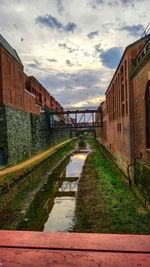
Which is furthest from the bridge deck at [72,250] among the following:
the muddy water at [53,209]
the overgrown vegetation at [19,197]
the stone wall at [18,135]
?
the stone wall at [18,135]

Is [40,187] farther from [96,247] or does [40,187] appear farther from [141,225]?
[96,247]

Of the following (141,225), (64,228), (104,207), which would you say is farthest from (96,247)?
(104,207)

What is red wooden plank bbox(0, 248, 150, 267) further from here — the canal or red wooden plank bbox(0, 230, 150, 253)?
the canal

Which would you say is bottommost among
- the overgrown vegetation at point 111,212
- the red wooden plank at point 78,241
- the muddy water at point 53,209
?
the muddy water at point 53,209

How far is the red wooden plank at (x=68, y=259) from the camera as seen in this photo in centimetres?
207

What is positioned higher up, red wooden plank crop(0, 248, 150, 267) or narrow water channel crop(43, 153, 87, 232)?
red wooden plank crop(0, 248, 150, 267)

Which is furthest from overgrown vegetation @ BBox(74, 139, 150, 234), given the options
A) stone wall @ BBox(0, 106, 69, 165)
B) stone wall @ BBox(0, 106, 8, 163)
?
stone wall @ BBox(0, 106, 69, 165)

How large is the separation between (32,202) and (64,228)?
4.50 m

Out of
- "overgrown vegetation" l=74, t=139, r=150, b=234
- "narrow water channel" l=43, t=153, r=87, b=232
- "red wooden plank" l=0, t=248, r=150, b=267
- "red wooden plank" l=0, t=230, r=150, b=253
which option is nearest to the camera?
"red wooden plank" l=0, t=248, r=150, b=267

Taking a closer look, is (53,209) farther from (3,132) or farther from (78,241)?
(3,132)

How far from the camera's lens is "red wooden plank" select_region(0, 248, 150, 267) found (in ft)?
6.79

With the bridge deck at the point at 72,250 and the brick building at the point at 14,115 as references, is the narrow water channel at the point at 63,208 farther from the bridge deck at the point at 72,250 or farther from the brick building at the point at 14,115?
the bridge deck at the point at 72,250

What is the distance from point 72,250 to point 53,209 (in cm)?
1141

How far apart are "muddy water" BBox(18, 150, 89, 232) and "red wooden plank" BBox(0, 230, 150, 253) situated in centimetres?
796
